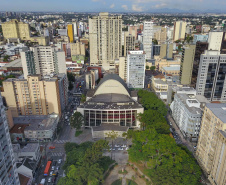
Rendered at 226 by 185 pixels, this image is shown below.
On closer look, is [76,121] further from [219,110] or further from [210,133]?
[219,110]

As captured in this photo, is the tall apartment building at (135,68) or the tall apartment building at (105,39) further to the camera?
the tall apartment building at (105,39)

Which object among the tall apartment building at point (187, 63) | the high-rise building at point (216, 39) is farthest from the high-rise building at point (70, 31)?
the high-rise building at point (216, 39)

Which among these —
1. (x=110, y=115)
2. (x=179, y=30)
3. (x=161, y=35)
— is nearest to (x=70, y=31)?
(x=161, y=35)

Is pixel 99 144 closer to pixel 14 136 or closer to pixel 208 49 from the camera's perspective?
pixel 14 136

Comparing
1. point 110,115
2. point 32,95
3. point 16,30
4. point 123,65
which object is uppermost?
point 16,30

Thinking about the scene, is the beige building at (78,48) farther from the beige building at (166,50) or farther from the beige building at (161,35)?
the beige building at (161,35)

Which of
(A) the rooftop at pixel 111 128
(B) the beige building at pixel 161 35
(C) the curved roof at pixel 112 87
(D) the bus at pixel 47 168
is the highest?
(B) the beige building at pixel 161 35
